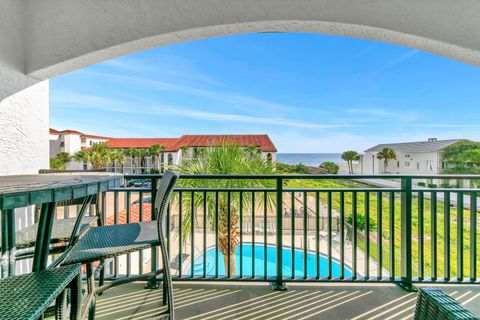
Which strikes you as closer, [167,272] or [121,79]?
[167,272]

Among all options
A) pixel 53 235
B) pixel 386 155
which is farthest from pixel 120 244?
pixel 386 155

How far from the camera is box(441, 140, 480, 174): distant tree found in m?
13.9

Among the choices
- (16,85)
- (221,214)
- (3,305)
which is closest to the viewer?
(3,305)

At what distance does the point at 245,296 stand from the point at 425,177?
6.18 ft

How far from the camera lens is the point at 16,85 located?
1.99m

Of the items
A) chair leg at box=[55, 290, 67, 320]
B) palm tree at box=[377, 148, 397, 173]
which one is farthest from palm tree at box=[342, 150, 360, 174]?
chair leg at box=[55, 290, 67, 320]

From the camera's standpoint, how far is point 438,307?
79cm

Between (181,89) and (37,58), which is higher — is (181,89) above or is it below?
above

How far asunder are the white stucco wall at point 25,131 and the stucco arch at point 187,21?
0.65ft

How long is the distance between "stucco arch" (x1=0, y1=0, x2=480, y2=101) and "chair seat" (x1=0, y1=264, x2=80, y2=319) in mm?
1856

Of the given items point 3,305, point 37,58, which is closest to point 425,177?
point 3,305

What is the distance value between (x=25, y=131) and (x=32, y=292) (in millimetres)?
2060

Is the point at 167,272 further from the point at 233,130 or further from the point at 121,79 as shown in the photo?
the point at 233,130

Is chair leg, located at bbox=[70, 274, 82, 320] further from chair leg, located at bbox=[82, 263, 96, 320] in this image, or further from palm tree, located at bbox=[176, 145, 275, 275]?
palm tree, located at bbox=[176, 145, 275, 275]
